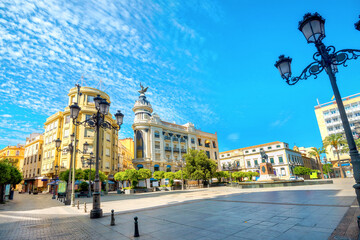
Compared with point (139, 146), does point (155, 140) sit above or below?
above

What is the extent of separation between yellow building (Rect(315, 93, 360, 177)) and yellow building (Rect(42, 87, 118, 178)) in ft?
197

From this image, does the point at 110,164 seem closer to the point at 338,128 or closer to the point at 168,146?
the point at 168,146

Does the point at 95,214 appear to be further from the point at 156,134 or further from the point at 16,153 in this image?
the point at 16,153

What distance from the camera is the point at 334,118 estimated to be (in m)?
62.1

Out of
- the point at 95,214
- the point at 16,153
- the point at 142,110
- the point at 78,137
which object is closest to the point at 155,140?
the point at 142,110

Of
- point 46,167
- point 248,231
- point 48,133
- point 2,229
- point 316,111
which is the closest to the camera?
point 248,231

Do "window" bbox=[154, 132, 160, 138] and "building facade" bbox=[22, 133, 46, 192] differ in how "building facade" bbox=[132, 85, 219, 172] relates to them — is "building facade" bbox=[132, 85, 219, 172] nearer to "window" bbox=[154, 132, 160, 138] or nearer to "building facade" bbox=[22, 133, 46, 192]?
"window" bbox=[154, 132, 160, 138]

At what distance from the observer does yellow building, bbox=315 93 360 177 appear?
2241 inches

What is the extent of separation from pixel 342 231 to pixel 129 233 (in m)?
6.13

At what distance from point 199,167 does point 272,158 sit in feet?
114

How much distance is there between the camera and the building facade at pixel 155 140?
4359 cm

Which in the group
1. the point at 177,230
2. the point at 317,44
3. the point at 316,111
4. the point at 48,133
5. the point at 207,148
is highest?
the point at 316,111

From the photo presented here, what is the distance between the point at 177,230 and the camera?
6.56m

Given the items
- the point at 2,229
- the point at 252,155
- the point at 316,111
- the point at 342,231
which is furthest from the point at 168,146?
the point at 316,111
